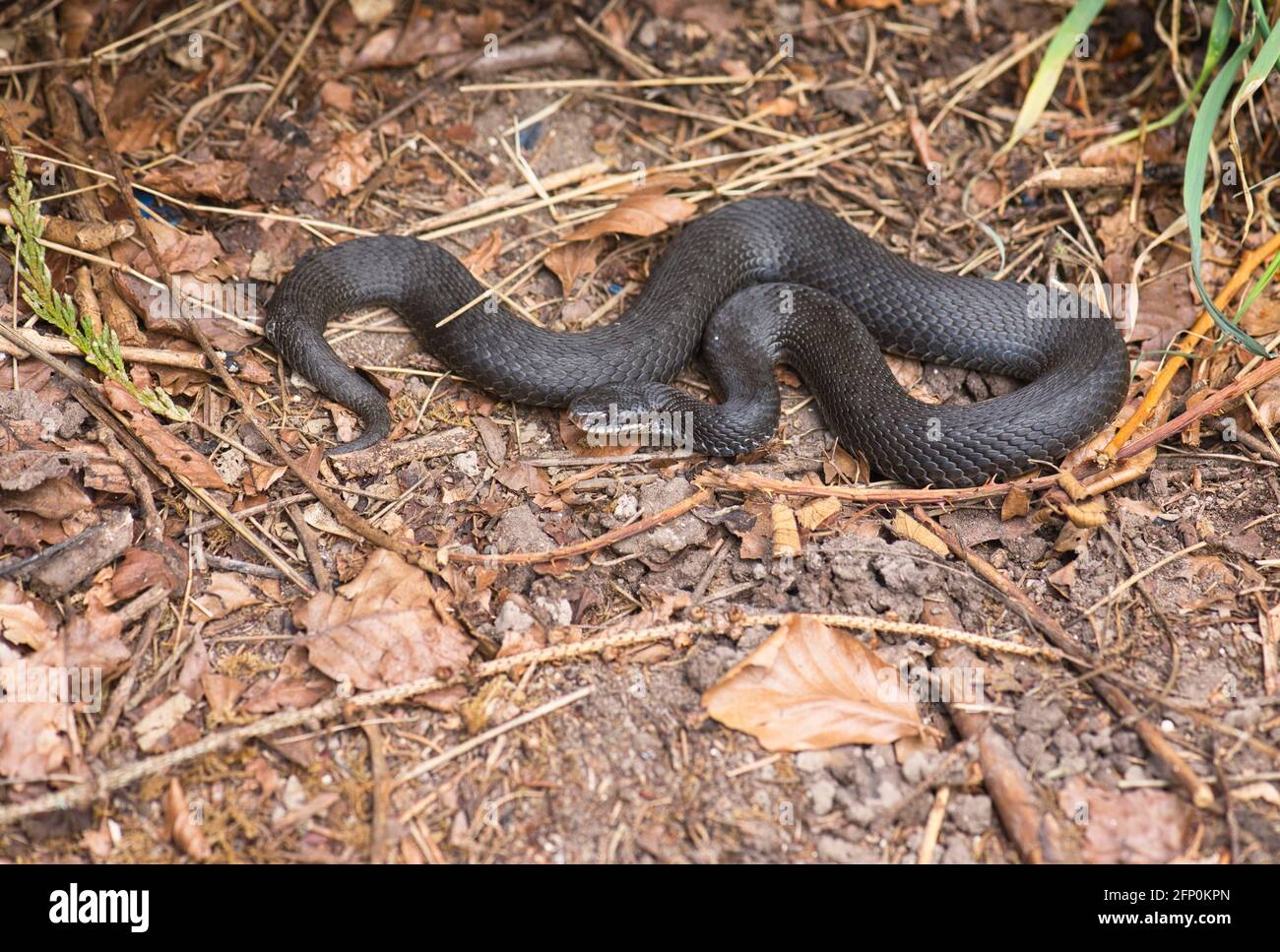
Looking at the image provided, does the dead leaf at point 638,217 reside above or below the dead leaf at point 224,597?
above

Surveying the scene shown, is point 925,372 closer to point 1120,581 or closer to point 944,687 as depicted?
point 1120,581

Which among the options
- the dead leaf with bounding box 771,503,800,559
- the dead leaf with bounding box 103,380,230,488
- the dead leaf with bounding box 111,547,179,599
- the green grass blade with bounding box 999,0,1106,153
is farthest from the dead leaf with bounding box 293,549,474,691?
the green grass blade with bounding box 999,0,1106,153

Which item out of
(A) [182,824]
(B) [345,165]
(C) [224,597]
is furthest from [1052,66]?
(A) [182,824]

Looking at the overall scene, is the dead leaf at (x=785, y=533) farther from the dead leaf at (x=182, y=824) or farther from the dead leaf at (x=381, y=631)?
the dead leaf at (x=182, y=824)

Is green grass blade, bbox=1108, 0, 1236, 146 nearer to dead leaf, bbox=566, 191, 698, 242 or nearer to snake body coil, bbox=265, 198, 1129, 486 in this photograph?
snake body coil, bbox=265, 198, 1129, 486

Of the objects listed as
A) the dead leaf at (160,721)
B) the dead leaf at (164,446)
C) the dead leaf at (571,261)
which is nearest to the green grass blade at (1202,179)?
the dead leaf at (571,261)

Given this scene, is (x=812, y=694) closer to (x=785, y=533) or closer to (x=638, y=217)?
(x=785, y=533)

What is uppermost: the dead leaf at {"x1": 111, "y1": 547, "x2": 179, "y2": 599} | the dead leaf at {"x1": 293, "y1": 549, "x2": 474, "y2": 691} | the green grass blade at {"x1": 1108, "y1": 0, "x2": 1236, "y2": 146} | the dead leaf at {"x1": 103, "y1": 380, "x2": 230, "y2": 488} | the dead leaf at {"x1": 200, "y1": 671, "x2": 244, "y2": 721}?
the green grass blade at {"x1": 1108, "y1": 0, "x2": 1236, "y2": 146}
